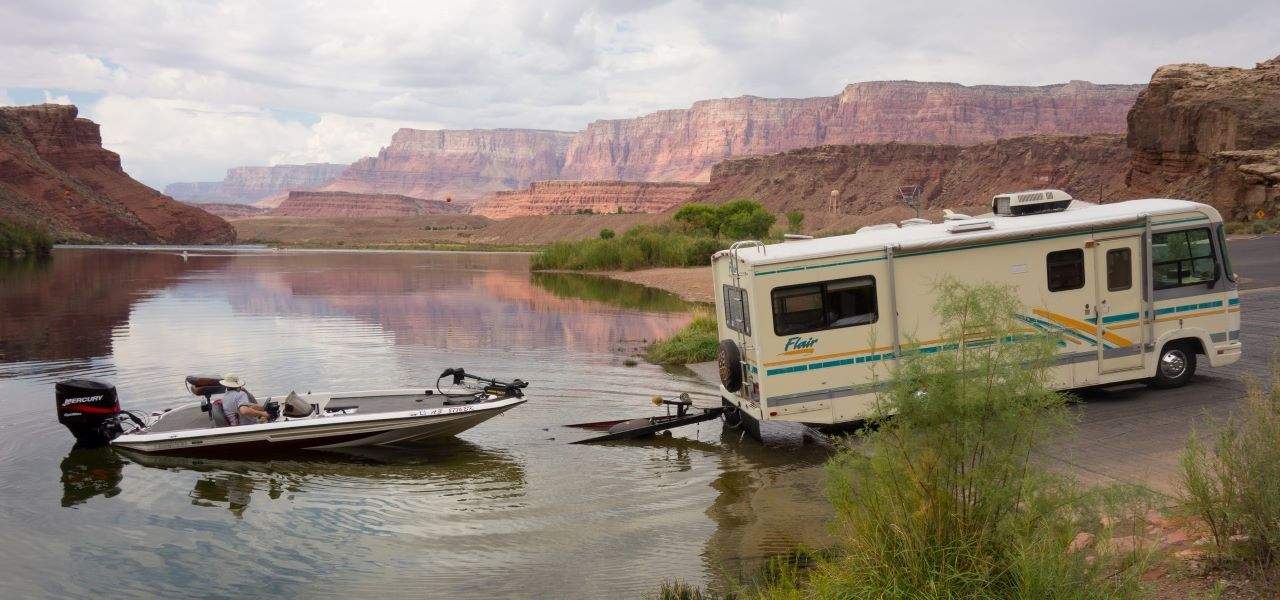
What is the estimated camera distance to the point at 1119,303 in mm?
14242

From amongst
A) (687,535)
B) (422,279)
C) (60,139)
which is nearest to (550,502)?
(687,535)

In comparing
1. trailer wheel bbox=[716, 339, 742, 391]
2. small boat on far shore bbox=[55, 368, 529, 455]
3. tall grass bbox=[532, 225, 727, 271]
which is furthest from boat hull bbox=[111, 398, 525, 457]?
tall grass bbox=[532, 225, 727, 271]

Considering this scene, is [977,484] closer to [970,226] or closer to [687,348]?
[970,226]

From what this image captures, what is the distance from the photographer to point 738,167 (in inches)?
6860

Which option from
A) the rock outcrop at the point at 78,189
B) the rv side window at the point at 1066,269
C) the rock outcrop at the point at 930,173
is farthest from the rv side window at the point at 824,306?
the rock outcrop at the point at 78,189

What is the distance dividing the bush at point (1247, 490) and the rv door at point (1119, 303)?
6970 mm

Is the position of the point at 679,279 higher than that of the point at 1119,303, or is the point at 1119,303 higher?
the point at 1119,303

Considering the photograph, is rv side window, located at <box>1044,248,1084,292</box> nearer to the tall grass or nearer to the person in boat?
the person in boat

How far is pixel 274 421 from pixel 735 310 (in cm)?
742

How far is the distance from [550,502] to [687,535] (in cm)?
244

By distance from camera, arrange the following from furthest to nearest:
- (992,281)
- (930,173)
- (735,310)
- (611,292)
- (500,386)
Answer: (930,173), (611,292), (500,386), (735,310), (992,281)

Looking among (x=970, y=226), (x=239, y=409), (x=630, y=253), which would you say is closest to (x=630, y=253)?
(x=630, y=253)

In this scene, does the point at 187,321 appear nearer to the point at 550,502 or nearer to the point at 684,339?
the point at 684,339

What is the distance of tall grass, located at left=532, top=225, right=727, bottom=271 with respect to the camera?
68125 millimetres
